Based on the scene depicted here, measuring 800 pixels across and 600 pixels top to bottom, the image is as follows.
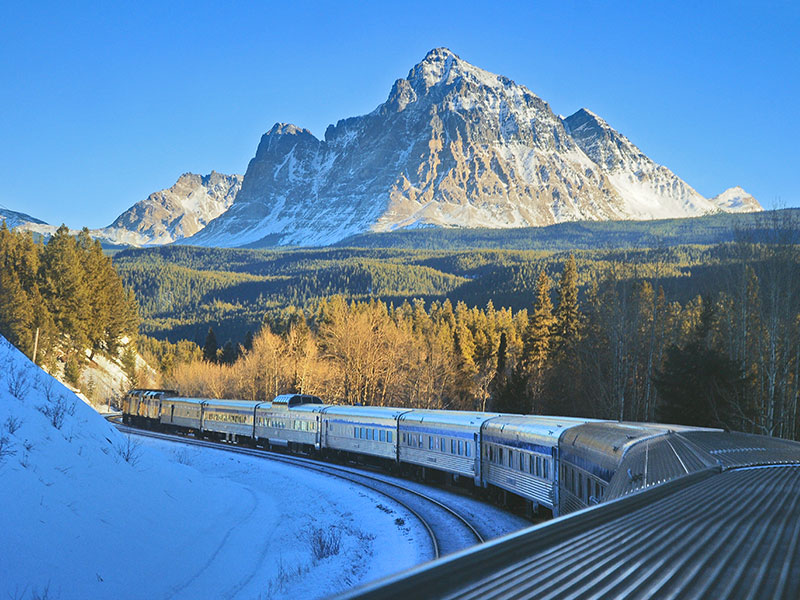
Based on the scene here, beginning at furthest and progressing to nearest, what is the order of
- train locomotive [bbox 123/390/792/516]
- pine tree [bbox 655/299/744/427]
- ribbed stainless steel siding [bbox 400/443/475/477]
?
1. pine tree [bbox 655/299/744/427]
2. ribbed stainless steel siding [bbox 400/443/475/477]
3. train locomotive [bbox 123/390/792/516]

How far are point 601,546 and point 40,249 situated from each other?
8494 centimetres

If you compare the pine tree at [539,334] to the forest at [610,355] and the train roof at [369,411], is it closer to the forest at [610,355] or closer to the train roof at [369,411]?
the forest at [610,355]

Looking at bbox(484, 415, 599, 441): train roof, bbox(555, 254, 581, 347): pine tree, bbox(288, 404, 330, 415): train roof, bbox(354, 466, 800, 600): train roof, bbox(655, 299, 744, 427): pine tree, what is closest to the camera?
bbox(354, 466, 800, 600): train roof

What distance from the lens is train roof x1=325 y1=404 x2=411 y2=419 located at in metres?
33.6

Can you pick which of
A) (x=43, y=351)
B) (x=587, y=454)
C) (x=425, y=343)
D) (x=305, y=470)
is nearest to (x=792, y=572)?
(x=587, y=454)

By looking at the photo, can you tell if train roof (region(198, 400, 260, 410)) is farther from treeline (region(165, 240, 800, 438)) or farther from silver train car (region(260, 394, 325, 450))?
treeline (region(165, 240, 800, 438))

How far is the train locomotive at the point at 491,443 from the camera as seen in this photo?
13.7 m

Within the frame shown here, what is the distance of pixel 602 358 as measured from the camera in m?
57.3

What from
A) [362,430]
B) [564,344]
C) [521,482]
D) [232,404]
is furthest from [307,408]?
[564,344]

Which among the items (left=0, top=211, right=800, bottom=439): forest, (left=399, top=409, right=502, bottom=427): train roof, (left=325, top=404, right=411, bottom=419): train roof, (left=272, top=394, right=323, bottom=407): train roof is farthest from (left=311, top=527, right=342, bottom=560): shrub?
(left=272, top=394, right=323, bottom=407): train roof

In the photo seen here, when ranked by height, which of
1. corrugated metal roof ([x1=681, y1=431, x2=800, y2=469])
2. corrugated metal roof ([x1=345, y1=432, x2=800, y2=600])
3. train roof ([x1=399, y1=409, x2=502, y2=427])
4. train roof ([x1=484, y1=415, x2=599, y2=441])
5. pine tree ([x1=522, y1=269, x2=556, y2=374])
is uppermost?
pine tree ([x1=522, y1=269, x2=556, y2=374])

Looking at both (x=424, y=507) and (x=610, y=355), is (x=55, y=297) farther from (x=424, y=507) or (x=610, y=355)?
(x=424, y=507)

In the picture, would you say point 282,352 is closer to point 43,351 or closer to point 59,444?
point 43,351

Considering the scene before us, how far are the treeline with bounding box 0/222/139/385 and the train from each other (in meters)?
20.3
